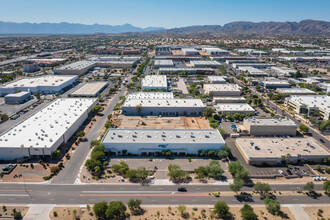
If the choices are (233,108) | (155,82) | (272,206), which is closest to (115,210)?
(272,206)

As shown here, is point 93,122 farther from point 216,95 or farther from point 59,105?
point 216,95

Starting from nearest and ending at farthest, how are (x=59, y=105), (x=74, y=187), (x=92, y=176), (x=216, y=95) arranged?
(x=74, y=187)
(x=92, y=176)
(x=59, y=105)
(x=216, y=95)

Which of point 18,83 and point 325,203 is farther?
point 18,83

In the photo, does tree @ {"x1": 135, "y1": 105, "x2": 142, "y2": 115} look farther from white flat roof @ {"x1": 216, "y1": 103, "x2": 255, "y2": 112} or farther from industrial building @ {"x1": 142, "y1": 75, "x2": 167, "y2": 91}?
white flat roof @ {"x1": 216, "y1": 103, "x2": 255, "y2": 112}

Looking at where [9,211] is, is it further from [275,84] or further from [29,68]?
[29,68]

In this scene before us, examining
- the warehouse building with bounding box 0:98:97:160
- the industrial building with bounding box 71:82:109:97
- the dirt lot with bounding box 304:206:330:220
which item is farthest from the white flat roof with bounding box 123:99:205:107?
the dirt lot with bounding box 304:206:330:220

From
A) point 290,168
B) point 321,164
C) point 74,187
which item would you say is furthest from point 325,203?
point 74,187

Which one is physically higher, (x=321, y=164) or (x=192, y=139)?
(x=192, y=139)
